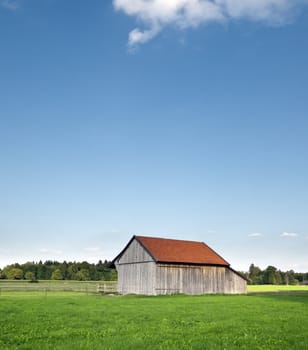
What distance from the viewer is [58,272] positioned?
144500 millimetres

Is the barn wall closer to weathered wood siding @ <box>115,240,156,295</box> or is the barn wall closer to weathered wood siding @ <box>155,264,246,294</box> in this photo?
weathered wood siding @ <box>115,240,156,295</box>

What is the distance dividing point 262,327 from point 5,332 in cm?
1037

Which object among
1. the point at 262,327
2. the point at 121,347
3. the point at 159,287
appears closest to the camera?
the point at 121,347

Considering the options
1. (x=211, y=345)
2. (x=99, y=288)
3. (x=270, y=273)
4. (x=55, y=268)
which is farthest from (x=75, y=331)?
(x=270, y=273)

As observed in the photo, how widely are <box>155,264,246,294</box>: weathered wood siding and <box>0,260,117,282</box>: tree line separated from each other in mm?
76098

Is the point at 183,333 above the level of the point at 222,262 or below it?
below

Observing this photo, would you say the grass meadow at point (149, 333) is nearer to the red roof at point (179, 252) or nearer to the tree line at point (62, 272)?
the red roof at point (179, 252)

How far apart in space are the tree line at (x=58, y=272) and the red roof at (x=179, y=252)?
7329 cm

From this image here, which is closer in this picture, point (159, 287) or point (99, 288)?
point (159, 287)

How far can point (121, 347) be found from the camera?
496 inches

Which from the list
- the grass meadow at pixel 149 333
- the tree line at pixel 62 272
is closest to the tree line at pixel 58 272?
the tree line at pixel 62 272

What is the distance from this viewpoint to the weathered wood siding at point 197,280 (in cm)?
5494

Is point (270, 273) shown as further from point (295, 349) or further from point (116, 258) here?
point (295, 349)

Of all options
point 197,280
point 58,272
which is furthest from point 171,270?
point 58,272
